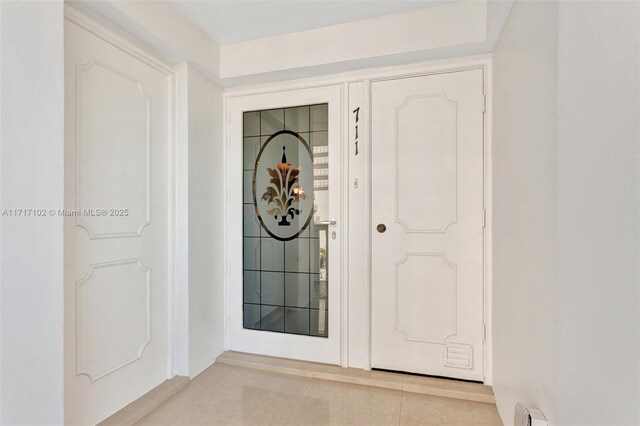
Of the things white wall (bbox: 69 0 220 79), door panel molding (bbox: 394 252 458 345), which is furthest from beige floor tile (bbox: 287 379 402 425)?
white wall (bbox: 69 0 220 79)

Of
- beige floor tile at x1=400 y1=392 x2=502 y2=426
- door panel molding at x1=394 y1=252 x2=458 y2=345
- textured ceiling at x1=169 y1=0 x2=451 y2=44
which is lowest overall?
beige floor tile at x1=400 y1=392 x2=502 y2=426

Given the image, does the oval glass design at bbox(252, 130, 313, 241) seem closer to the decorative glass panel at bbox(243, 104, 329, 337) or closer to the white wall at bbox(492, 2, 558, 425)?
the decorative glass panel at bbox(243, 104, 329, 337)

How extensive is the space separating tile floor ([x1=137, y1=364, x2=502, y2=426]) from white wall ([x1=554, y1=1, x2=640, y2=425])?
3.46 ft

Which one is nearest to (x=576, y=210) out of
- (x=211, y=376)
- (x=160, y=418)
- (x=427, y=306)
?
(x=427, y=306)

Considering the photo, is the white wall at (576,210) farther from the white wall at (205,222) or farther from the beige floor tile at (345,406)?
the white wall at (205,222)

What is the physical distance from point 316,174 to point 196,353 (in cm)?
160

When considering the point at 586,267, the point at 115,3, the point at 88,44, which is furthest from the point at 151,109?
the point at 586,267

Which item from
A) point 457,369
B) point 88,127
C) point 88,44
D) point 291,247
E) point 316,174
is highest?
point 88,44

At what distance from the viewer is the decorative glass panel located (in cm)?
245

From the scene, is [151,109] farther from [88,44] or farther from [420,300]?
[420,300]

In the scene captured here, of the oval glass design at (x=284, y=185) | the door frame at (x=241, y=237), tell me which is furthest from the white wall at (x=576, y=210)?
the oval glass design at (x=284, y=185)

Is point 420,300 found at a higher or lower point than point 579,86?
lower

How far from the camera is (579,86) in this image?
0.85 metres
